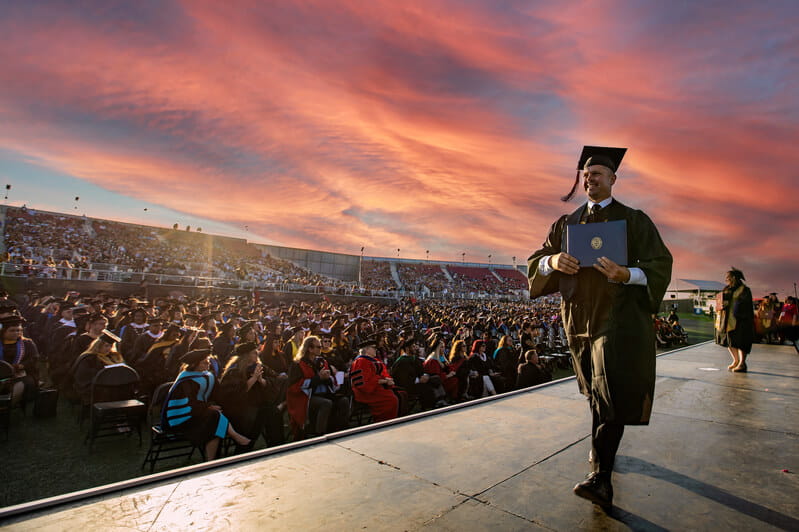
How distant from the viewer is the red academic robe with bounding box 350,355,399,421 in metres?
6.02

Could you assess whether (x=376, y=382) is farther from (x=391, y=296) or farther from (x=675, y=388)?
(x=391, y=296)

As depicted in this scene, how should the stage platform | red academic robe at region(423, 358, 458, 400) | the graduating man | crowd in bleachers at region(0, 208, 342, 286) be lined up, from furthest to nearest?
crowd in bleachers at region(0, 208, 342, 286) → red academic robe at region(423, 358, 458, 400) → the graduating man → the stage platform

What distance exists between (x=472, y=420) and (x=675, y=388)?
3.51 m

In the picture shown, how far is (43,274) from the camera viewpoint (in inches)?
834

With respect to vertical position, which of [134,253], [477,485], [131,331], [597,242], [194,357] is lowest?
[131,331]

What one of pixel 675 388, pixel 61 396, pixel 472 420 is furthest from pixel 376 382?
pixel 61 396

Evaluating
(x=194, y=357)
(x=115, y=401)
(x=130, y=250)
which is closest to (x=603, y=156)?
(x=194, y=357)

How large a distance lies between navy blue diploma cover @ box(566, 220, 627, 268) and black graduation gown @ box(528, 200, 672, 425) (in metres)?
0.16

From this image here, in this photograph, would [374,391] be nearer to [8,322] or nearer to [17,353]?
[17,353]

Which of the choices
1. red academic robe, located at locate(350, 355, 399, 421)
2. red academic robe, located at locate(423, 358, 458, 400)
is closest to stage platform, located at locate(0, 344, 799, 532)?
red academic robe, located at locate(350, 355, 399, 421)

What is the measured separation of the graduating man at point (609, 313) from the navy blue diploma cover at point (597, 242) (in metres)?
0.02

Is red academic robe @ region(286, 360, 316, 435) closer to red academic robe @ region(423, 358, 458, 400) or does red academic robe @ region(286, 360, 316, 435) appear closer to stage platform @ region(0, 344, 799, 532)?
red academic robe @ region(423, 358, 458, 400)

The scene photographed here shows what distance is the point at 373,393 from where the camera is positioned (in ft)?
20.0

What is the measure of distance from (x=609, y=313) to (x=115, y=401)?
6.16 metres
